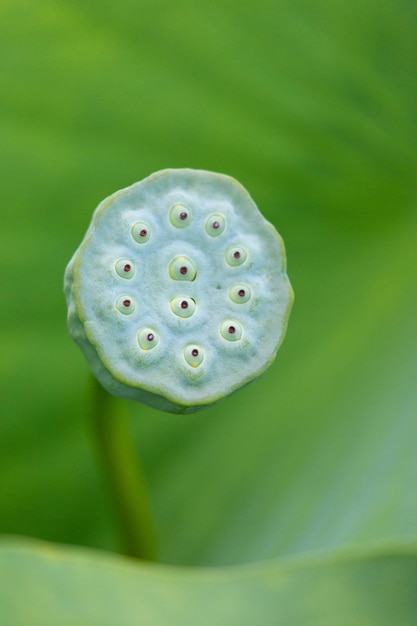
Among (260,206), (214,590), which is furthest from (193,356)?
(260,206)

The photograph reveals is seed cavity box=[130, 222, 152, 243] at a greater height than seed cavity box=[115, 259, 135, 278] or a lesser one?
greater

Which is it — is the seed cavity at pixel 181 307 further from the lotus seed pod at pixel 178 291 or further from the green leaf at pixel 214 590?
the green leaf at pixel 214 590

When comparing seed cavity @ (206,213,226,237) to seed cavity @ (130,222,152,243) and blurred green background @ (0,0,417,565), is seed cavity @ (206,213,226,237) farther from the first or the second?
blurred green background @ (0,0,417,565)

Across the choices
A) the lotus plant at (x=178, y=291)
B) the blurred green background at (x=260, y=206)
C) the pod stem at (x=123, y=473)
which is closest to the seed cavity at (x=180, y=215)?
the lotus plant at (x=178, y=291)

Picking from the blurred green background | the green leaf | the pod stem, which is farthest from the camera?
the blurred green background

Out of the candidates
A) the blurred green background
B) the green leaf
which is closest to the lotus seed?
the green leaf

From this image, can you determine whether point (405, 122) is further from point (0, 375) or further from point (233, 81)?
point (0, 375)

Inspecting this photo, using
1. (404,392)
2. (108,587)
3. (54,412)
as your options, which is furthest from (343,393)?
(108,587)

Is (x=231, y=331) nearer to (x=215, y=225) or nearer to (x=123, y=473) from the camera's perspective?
(x=215, y=225)
